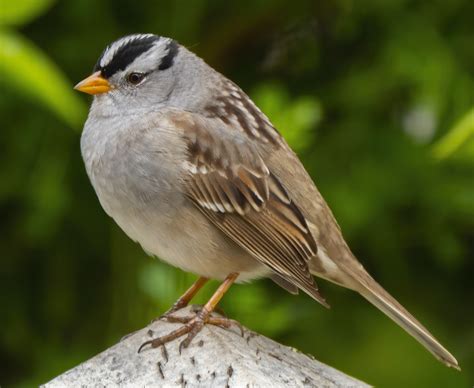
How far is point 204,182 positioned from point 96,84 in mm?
385

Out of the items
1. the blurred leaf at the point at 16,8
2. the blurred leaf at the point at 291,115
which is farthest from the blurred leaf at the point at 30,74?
the blurred leaf at the point at 291,115

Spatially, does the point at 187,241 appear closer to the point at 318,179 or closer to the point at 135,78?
the point at 135,78

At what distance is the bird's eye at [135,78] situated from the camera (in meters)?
3.05

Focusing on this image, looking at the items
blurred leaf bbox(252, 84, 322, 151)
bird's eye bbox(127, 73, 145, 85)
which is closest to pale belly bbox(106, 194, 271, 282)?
bird's eye bbox(127, 73, 145, 85)

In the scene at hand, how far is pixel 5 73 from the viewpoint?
3.00m

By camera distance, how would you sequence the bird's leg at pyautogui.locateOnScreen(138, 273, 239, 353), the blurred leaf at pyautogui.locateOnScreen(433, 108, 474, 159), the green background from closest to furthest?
1. the bird's leg at pyautogui.locateOnScreen(138, 273, 239, 353)
2. the blurred leaf at pyautogui.locateOnScreen(433, 108, 474, 159)
3. the green background

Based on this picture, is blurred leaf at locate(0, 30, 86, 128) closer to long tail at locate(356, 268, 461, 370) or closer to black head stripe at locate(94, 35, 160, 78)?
black head stripe at locate(94, 35, 160, 78)

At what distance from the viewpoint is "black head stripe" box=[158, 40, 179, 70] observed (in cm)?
305

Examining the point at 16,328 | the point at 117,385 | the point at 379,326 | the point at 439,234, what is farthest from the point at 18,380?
the point at 117,385

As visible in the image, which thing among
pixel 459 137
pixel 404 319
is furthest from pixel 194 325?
pixel 459 137

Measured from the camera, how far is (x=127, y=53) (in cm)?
300

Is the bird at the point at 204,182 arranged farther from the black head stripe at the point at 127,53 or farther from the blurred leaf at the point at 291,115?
the blurred leaf at the point at 291,115

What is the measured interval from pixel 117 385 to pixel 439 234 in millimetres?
1804

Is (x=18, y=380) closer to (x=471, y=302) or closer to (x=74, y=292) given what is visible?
(x=74, y=292)
